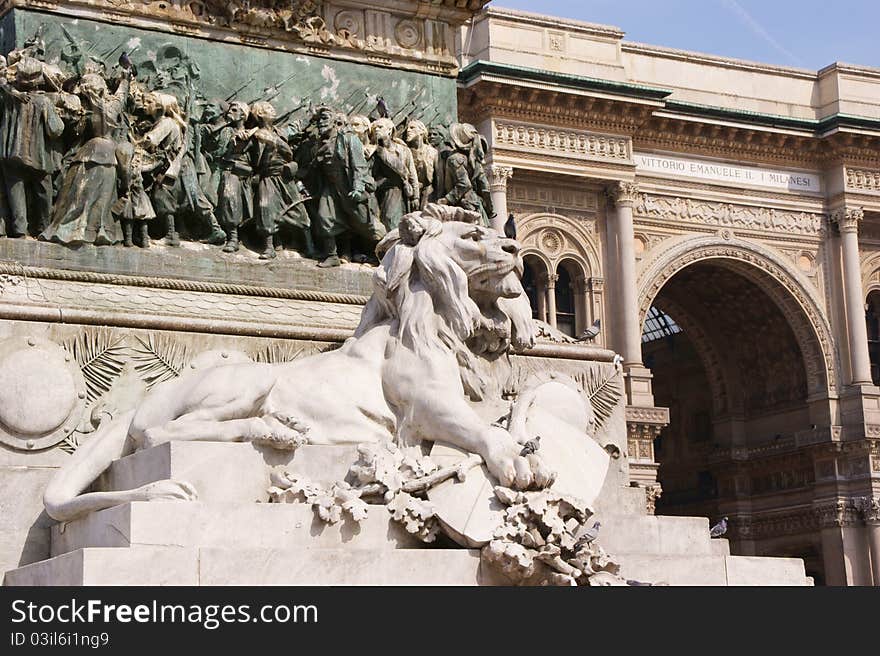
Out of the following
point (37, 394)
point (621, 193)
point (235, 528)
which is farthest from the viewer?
point (621, 193)

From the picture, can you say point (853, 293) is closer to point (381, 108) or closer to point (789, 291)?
point (789, 291)

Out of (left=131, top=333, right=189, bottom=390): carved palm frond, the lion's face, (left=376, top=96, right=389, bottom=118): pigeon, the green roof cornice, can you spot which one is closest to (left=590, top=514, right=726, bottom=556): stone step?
the lion's face

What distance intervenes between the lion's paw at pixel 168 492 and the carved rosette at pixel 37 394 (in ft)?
5.76

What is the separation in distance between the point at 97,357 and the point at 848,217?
126 feet

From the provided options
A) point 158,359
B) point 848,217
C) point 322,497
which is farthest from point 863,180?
point 322,497

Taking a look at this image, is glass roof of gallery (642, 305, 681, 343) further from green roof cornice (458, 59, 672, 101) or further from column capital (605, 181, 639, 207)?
green roof cornice (458, 59, 672, 101)

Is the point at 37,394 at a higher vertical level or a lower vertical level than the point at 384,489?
higher

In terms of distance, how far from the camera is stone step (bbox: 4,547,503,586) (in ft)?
25.9

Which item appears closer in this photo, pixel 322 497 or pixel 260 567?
pixel 260 567

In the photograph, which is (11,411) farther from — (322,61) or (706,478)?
(706,478)

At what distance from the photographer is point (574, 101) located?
4188cm

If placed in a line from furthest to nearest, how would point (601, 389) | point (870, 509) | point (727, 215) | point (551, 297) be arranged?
1. point (727, 215)
2. point (870, 509)
3. point (551, 297)
4. point (601, 389)

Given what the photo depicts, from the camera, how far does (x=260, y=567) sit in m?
8.08

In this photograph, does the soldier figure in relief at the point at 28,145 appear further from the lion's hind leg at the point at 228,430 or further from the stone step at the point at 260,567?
the stone step at the point at 260,567
